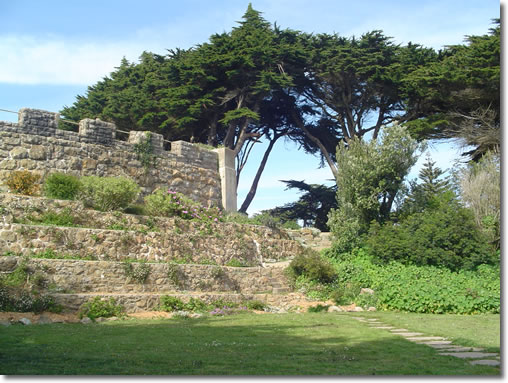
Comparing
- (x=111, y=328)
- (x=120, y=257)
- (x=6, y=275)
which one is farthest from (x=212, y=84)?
(x=111, y=328)

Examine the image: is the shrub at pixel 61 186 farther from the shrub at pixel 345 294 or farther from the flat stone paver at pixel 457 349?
the flat stone paver at pixel 457 349

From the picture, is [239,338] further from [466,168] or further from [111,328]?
[466,168]

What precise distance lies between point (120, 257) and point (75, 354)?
722cm

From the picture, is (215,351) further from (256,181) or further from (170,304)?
(256,181)

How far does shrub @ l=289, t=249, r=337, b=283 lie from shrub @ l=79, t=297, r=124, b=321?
606 cm

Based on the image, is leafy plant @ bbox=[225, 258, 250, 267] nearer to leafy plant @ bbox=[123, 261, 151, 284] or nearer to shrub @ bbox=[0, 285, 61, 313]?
leafy plant @ bbox=[123, 261, 151, 284]

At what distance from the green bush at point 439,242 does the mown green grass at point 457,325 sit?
2.93 m

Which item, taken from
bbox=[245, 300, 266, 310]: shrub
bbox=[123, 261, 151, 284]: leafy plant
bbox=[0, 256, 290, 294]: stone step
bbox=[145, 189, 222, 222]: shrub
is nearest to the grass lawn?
bbox=[0, 256, 290, 294]: stone step

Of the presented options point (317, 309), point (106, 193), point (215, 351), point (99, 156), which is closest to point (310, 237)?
point (317, 309)

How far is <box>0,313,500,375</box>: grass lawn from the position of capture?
20.4 ft

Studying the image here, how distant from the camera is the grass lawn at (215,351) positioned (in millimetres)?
6211

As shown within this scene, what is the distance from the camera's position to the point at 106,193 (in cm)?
1523

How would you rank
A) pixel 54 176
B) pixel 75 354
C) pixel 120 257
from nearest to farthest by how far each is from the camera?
pixel 75 354, pixel 120 257, pixel 54 176

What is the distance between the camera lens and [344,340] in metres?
8.54
